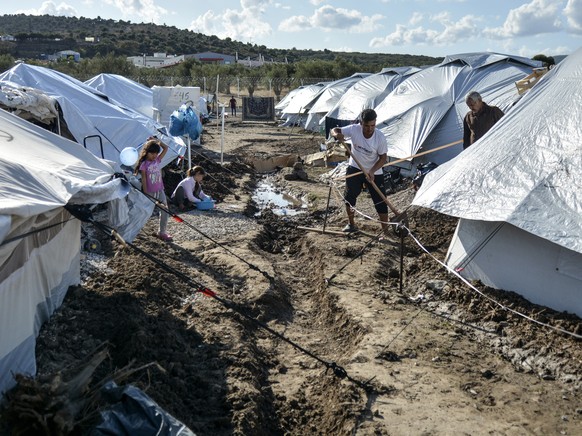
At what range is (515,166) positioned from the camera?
696 cm

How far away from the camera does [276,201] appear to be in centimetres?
1421

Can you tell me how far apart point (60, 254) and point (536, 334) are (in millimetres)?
4457

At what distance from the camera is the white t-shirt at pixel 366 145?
8977 mm

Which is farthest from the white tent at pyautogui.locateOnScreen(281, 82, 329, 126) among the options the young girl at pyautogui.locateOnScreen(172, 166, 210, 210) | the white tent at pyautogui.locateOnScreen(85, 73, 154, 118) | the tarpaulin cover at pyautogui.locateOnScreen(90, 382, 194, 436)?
the tarpaulin cover at pyautogui.locateOnScreen(90, 382, 194, 436)

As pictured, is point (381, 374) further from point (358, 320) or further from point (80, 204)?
point (80, 204)

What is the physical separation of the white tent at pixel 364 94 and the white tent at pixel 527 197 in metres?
13.4

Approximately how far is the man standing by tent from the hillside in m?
63.0

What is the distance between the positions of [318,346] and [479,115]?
4970mm

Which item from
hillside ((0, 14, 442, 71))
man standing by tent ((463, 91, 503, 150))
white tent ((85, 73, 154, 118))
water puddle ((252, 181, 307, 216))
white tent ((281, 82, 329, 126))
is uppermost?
man standing by tent ((463, 91, 503, 150))

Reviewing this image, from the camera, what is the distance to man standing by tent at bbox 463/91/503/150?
30.8 feet

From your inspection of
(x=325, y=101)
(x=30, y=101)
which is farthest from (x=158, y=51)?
(x=30, y=101)

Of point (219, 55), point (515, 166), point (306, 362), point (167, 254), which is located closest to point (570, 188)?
point (515, 166)

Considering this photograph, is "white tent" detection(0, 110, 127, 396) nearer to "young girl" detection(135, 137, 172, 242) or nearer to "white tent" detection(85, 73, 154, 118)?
"young girl" detection(135, 137, 172, 242)

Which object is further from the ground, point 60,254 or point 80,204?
point 80,204
